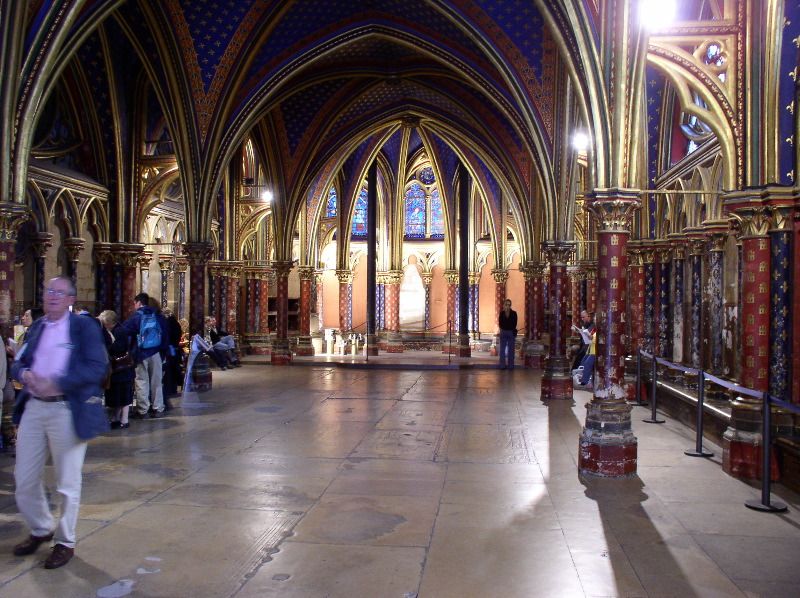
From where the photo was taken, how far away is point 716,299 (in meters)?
10.4

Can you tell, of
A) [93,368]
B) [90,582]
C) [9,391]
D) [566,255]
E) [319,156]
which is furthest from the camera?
[319,156]

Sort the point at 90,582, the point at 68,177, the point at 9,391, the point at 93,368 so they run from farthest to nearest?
the point at 68,177 → the point at 9,391 → the point at 93,368 → the point at 90,582

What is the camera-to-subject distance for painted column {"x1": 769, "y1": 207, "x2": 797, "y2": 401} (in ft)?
23.0

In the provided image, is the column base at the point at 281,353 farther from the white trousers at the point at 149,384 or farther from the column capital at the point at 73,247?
the white trousers at the point at 149,384

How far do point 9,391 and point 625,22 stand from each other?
770 centimetres

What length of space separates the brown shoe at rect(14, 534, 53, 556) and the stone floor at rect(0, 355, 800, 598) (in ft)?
0.19

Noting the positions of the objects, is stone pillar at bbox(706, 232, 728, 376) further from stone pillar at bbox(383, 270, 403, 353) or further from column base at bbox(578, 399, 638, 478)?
stone pillar at bbox(383, 270, 403, 353)

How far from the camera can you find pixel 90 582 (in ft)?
13.4

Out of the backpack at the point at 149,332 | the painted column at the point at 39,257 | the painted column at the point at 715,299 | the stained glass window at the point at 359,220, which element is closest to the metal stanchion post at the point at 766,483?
the painted column at the point at 715,299

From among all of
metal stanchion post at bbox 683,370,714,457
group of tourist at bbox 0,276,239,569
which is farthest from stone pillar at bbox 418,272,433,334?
group of tourist at bbox 0,276,239,569

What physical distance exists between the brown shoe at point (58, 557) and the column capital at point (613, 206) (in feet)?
18.6

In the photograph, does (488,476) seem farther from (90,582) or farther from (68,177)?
(68,177)

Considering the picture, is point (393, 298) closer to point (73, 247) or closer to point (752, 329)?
point (73, 247)

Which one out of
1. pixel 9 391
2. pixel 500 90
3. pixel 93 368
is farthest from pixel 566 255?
pixel 93 368
